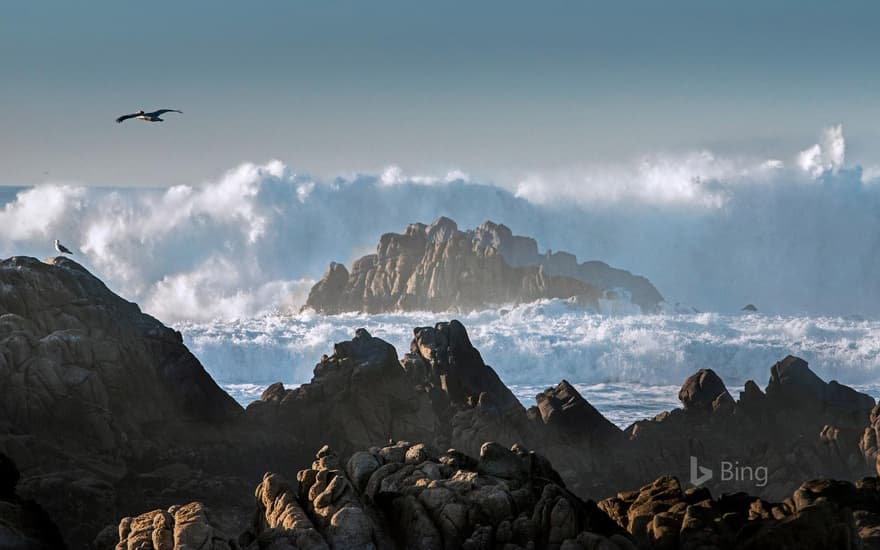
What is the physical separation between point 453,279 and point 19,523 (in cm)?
12408

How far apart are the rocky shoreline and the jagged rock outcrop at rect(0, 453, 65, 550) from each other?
0.12 metres

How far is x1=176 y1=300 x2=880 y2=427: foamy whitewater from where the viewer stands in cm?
12112

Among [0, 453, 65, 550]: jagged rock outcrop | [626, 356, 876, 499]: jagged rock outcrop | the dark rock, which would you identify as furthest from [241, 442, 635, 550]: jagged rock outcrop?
the dark rock

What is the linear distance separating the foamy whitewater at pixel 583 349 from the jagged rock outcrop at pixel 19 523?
6309cm

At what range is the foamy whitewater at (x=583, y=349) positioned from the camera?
121125 millimetres

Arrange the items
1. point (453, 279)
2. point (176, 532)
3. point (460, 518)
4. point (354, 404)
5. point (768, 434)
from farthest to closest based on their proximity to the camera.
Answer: point (453, 279)
point (768, 434)
point (354, 404)
point (460, 518)
point (176, 532)

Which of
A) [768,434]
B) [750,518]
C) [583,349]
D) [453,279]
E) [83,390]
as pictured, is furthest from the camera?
[453,279]

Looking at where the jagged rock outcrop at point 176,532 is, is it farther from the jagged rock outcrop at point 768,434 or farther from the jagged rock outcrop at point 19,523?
the jagged rock outcrop at point 768,434

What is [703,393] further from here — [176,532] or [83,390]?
[176,532]

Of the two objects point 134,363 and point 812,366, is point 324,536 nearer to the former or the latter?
point 134,363

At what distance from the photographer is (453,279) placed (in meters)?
163

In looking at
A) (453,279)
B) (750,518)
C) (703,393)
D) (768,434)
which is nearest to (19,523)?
(750,518)

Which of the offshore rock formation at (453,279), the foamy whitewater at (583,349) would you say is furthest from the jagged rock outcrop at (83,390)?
the offshore rock formation at (453,279)

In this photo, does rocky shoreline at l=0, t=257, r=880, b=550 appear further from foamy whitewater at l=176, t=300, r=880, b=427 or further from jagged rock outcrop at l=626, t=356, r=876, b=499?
foamy whitewater at l=176, t=300, r=880, b=427
